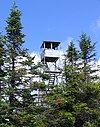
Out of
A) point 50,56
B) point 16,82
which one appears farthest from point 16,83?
point 50,56

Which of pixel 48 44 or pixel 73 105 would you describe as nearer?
pixel 73 105

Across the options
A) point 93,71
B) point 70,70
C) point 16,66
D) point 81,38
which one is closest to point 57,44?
point 81,38

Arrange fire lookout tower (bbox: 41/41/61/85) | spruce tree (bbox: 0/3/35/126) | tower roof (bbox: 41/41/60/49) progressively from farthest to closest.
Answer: tower roof (bbox: 41/41/60/49)
fire lookout tower (bbox: 41/41/61/85)
spruce tree (bbox: 0/3/35/126)

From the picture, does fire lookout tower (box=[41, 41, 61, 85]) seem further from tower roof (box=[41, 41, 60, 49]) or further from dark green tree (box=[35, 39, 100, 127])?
dark green tree (box=[35, 39, 100, 127])

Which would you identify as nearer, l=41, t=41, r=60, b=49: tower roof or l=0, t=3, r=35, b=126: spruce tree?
l=0, t=3, r=35, b=126: spruce tree

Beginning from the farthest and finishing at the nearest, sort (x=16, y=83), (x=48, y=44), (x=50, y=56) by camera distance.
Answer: (x=48, y=44)
(x=50, y=56)
(x=16, y=83)

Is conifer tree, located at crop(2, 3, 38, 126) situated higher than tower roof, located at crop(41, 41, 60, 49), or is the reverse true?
tower roof, located at crop(41, 41, 60, 49)

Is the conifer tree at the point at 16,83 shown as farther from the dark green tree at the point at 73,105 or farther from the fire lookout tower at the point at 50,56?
the fire lookout tower at the point at 50,56

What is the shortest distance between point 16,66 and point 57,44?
13554mm

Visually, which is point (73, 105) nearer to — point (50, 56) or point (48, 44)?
point (50, 56)

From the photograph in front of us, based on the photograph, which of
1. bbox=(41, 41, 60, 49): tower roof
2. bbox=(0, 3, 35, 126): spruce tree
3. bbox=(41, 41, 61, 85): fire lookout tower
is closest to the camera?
bbox=(0, 3, 35, 126): spruce tree

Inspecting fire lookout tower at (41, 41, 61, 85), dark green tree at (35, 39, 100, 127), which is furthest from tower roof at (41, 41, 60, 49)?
dark green tree at (35, 39, 100, 127)

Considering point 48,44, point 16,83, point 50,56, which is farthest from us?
point 48,44

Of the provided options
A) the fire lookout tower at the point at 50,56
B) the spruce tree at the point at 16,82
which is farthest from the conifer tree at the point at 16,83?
→ the fire lookout tower at the point at 50,56
